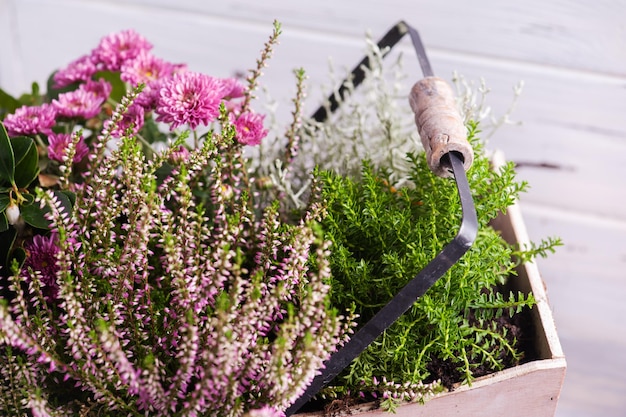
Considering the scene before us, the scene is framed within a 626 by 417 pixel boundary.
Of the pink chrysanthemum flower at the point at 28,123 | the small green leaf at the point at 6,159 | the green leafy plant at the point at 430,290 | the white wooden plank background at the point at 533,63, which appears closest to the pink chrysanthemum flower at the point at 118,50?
the pink chrysanthemum flower at the point at 28,123

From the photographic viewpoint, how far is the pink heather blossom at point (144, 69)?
85cm

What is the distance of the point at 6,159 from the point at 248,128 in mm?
275

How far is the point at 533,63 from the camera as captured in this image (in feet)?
3.91

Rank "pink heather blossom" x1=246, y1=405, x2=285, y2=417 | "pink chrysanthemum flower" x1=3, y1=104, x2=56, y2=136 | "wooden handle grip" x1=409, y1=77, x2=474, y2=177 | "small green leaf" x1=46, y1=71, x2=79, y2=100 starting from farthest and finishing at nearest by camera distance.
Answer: "small green leaf" x1=46, y1=71, x2=79, y2=100 < "pink chrysanthemum flower" x1=3, y1=104, x2=56, y2=136 < "wooden handle grip" x1=409, y1=77, x2=474, y2=177 < "pink heather blossom" x1=246, y1=405, x2=285, y2=417

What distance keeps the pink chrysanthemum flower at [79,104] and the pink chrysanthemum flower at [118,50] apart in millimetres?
62

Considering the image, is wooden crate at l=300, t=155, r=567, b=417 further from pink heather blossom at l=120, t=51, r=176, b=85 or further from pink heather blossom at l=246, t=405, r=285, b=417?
pink heather blossom at l=120, t=51, r=176, b=85

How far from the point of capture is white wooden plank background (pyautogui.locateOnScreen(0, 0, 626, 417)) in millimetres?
1169

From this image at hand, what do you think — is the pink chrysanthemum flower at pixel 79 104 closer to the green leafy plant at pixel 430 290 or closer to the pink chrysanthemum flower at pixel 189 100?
the pink chrysanthemum flower at pixel 189 100

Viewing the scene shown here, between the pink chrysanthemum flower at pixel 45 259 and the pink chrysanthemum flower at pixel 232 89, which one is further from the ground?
the pink chrysanthemum flower at pixel 232 89

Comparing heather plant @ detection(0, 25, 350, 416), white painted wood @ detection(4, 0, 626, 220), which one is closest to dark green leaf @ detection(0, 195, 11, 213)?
heather plant @ detection(0, 25, 350, 416)

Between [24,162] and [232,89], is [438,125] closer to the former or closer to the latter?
[232,89]

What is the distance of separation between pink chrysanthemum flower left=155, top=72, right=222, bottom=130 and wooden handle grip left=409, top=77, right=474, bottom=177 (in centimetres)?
24

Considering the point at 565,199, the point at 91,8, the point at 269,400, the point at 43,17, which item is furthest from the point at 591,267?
the point at 43,17

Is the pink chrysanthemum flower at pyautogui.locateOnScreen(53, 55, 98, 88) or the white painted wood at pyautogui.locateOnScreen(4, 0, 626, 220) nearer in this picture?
the pink chrysanthemum flower at pyautogui.locateOnScreen(53, 55, 98, 88)
